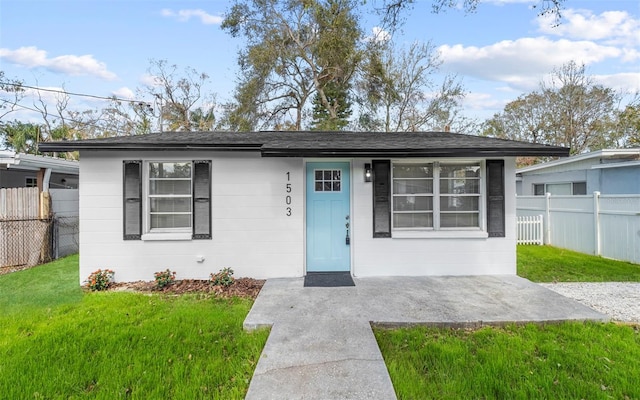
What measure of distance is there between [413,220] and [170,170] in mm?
4552

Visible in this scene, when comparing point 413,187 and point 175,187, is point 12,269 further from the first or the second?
point 413,187

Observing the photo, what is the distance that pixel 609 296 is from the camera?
4.61 m

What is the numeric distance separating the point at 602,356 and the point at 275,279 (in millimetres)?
4294

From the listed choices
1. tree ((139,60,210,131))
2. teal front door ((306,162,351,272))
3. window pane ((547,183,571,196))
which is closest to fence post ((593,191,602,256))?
window pane ((547,183,571,196))

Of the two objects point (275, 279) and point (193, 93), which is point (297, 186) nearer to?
point (275, 279)

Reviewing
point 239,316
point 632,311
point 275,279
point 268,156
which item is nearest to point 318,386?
point 239,316

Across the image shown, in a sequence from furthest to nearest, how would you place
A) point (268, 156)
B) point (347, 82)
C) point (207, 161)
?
1. point (347, 82)
2. point (207, 161)
3. point (268, 156)

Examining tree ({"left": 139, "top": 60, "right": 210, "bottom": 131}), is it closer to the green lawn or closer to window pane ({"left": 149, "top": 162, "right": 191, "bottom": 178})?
window pane ({"left": 149, "top": 162, "right": 191, "bottom": 178})

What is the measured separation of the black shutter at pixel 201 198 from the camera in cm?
532

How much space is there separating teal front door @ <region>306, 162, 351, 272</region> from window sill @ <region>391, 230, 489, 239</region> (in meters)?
0.96

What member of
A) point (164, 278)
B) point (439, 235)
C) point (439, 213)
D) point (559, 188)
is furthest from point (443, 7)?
point (559, 188)

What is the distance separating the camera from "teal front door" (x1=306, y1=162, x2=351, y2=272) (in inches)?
219

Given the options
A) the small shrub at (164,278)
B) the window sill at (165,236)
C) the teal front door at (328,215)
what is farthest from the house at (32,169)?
the teal front door at (328,215)

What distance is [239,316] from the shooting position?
3.86 metres
